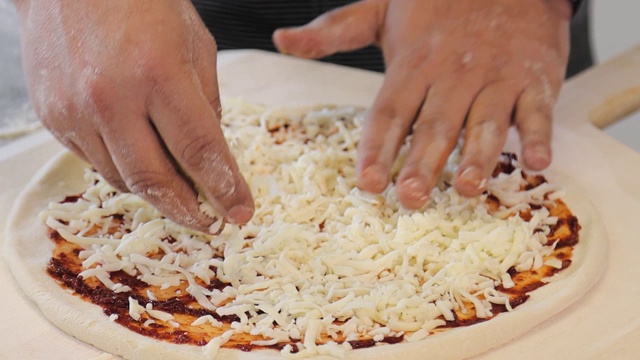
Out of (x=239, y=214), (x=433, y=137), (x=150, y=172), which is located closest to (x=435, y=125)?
(x=433, y=137)

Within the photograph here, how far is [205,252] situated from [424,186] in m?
0.49

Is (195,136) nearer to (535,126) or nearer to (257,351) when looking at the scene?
(257,351)

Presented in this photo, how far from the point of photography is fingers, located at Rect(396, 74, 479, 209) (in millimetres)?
1730

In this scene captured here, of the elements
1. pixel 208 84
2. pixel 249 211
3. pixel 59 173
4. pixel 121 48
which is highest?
pixel 121 48

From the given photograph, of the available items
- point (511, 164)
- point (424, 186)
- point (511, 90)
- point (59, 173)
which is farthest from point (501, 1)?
point (59, 173)

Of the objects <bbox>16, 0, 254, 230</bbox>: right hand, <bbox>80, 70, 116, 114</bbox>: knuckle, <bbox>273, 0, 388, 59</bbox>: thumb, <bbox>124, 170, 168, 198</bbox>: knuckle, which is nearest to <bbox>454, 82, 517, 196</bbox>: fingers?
<bbox>273, 0, 388, 59</bbox>: thumb

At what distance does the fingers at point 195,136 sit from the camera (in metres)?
1.47

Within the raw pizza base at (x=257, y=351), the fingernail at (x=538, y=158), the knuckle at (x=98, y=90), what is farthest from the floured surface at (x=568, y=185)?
the knuckle at (x=98, y=90)

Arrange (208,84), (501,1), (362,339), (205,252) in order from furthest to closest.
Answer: (501,1), (205,252), (208,84), (362,339)

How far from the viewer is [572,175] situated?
6.67 feet

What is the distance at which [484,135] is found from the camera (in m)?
1.84

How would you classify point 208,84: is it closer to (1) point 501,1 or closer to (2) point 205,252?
(2) point 205,252

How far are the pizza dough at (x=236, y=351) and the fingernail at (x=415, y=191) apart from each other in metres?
0.31

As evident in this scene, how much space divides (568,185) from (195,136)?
95 cm
